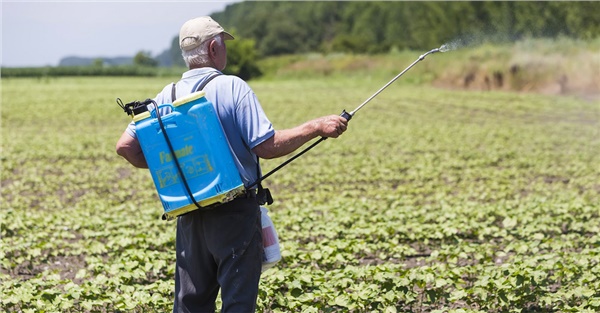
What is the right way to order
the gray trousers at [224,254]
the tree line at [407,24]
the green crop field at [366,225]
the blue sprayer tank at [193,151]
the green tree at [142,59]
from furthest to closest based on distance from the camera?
the green tree at [142,59]
the tree line at [407,24]
the green crop field at [366,225]
the gray trousers at [224,254]
the blue sprayer tank at [193,151]

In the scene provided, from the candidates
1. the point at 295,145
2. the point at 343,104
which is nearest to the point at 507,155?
the point at 295,145

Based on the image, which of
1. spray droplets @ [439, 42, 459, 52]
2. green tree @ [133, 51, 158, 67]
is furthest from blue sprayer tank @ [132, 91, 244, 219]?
green tree @ [133, 51, 158, 67]

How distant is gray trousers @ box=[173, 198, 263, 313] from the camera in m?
3.85

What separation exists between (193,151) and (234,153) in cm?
24

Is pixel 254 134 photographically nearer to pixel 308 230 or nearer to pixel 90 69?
pixel 308 230

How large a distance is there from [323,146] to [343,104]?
44.1ft

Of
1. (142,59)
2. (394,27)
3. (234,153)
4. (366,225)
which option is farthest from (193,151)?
(142,59)

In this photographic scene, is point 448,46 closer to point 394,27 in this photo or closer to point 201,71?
point 201,71

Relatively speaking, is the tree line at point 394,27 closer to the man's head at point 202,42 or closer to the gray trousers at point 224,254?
the man's head at point 202,42

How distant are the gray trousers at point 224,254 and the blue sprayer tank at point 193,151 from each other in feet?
0.45

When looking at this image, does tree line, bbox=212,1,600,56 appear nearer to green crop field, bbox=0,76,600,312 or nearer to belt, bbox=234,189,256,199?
belt, bbox=234,189,256,199

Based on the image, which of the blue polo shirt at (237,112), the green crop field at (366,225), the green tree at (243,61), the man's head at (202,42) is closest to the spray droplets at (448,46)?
the blue polo shirt at (237,112)

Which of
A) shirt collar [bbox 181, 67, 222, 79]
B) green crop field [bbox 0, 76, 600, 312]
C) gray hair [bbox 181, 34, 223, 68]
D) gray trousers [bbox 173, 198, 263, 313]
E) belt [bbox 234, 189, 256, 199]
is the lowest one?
green crop field [bbox 0, 76, 600, 312]

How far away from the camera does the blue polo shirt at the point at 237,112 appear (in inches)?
148
